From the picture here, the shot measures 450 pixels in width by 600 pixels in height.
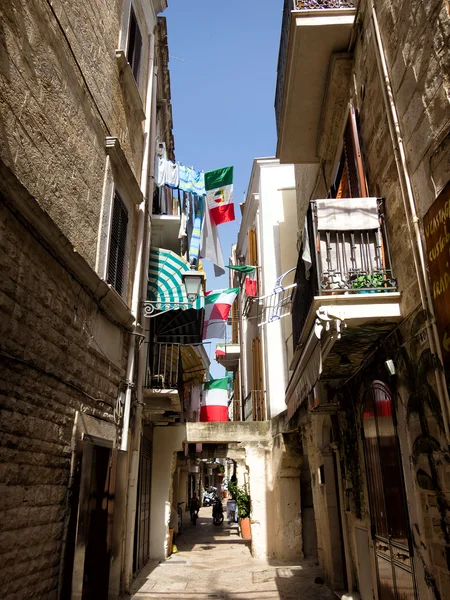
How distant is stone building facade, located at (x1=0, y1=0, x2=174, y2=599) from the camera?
4.09m

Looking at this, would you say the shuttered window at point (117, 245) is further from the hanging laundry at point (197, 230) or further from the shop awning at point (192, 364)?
the shop awning at point (192, 364)

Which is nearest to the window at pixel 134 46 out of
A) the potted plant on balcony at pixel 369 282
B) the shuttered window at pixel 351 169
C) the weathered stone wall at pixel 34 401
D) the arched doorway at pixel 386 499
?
the shuttered window at pixel 351 169

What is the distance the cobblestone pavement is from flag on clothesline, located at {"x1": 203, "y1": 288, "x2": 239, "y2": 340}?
533 cm

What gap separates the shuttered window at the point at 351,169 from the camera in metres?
5.86

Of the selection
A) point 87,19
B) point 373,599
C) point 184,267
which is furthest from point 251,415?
point 87,19

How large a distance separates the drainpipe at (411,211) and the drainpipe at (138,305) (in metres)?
5.04

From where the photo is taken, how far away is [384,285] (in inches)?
196

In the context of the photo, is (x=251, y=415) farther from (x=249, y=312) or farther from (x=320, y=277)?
(x=320, y=277)

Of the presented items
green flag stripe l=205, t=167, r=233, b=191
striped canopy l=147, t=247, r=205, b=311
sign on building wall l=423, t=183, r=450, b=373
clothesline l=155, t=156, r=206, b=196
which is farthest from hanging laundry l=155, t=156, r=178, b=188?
sign on building wall l=423, t=183, r=450, b=373

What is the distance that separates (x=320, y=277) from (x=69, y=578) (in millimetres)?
4202

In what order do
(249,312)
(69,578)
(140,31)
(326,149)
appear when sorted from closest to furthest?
(69,578), (326,149), (140,31), (249,312)

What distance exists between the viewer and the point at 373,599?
20.6 ft

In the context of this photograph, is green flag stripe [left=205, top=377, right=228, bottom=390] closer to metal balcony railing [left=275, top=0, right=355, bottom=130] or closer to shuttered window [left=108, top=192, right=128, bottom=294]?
shuttered window [left=108, top=192, right=128, bottom=294]

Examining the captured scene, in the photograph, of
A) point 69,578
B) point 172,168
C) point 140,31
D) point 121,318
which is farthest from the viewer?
point 172,168
